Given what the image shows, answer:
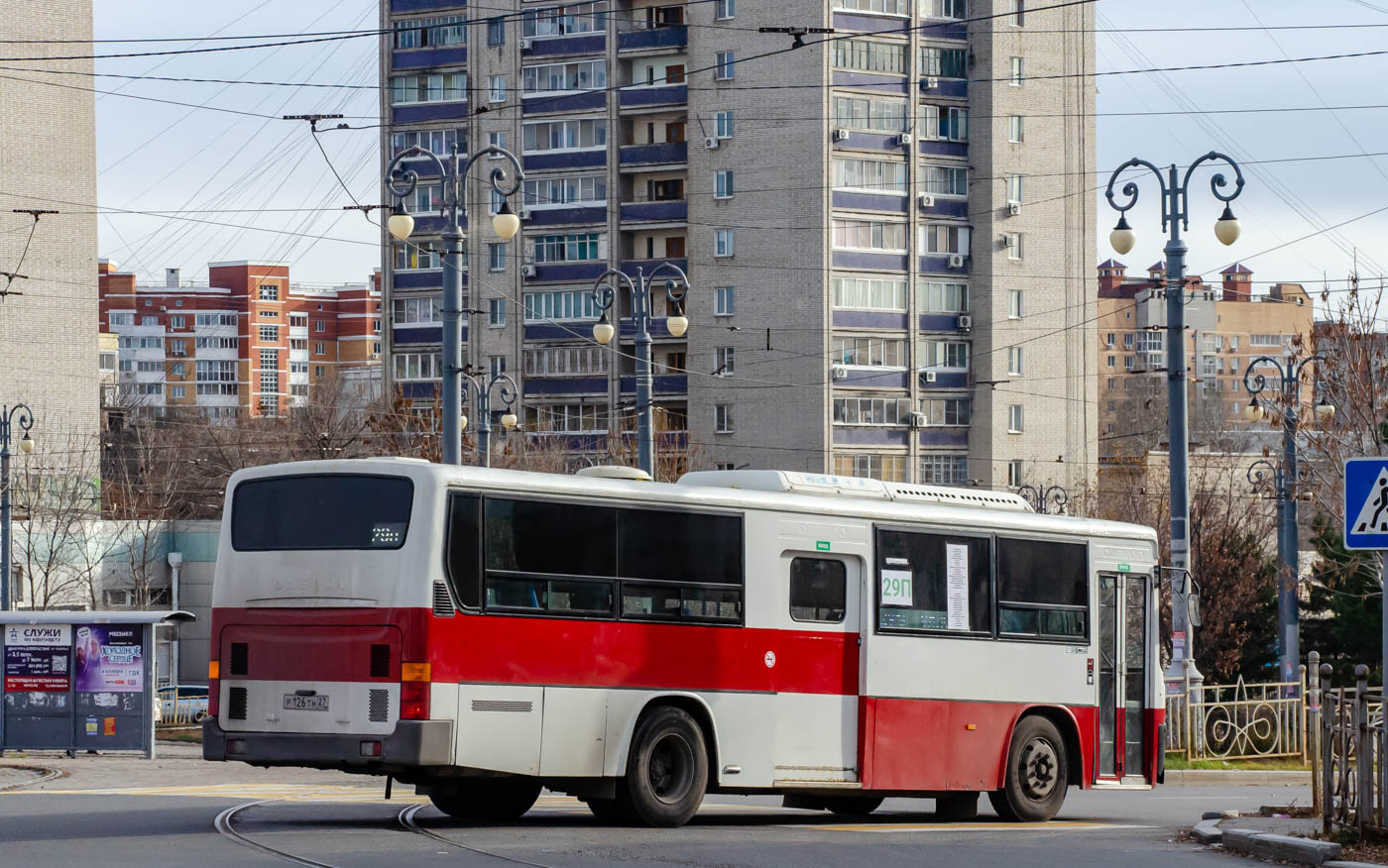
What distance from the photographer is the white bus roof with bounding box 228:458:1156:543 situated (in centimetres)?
1430

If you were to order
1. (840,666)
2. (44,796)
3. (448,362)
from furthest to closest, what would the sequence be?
(448,362), (44,796), (840,666)

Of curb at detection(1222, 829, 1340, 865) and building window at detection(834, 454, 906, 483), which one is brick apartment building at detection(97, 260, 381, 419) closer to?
building window at detection(834, 454, 906, 483)

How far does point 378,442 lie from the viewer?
64.8m

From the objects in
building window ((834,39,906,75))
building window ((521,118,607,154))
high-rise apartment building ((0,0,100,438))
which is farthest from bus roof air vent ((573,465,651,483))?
building window ((521,118,607,154))

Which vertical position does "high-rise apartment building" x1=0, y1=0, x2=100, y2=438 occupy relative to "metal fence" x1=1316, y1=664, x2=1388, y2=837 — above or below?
above

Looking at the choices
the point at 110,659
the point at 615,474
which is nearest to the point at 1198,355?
the point at 110,659

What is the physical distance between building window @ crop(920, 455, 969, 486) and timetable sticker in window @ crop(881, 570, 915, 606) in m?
61.1

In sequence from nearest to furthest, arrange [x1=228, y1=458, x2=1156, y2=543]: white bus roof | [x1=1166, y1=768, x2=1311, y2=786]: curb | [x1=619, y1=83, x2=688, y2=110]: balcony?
1. [x1=228, y1=458, x2=1156, y2=543]: white bus roof
2. [x1=1166, y1=768, x2=1311, y2=786]: curb
3. [x1=619, y1=83, x2=688, y2=110]: balcony

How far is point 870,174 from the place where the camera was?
252ft

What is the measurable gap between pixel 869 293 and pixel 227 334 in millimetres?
121034

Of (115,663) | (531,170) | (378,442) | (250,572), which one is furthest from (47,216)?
(250,572)

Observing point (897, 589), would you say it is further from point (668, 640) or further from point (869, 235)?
point (869, 235)

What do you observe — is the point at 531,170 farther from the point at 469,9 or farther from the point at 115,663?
the point at 115,663

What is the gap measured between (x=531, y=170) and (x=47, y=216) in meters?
23.4
